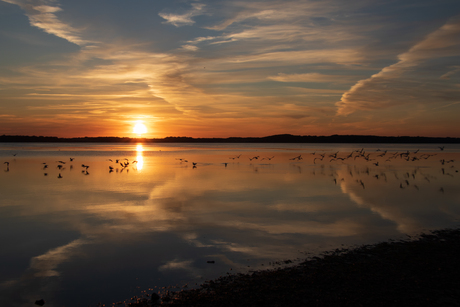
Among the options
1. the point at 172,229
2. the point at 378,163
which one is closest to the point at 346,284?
the point at 172,229

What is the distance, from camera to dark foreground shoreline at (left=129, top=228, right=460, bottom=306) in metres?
6.28

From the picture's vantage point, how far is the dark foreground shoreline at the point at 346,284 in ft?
20.6

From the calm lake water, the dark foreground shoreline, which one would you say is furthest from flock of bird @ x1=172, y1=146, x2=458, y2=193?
the dark foreground shoreline

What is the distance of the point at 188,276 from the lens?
773cm

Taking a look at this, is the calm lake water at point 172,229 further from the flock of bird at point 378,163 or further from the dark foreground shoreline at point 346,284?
the flock of bird at point 378,163

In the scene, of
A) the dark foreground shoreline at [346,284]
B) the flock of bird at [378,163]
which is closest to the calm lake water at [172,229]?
the dark foreground shoreline at [346,284]

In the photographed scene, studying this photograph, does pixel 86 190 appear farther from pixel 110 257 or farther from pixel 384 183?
pixel 384 183

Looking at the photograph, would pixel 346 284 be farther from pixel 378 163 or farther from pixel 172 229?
pixel 378 163

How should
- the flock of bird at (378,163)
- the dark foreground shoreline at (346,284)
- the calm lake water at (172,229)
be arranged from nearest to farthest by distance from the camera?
the dark foreground shoreline at (346,284), the calm lake water at (172,229), the flock of bird at (378,163)

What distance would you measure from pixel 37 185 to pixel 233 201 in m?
14.8

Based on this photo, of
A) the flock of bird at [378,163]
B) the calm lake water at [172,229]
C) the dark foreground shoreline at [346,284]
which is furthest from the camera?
the flock of bird at [378,163]

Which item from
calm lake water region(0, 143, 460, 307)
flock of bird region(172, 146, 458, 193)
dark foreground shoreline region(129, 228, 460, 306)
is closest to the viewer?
dark foreground shoreline region(129, 228, 460, 306)

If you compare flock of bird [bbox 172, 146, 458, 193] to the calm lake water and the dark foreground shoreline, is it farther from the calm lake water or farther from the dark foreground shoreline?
the dark foreground shoreline

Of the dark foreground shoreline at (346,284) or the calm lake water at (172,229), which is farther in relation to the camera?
the calm lake water at (172,229)
